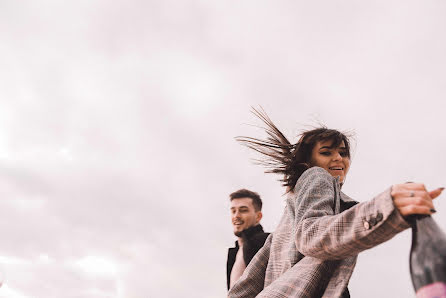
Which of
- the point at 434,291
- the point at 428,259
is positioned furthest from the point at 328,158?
the point at 434,291

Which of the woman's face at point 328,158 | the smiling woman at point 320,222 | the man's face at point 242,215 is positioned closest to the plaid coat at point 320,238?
the smiling woman at point 320,222

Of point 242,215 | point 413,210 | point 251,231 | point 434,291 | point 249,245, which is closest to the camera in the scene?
point 434,291

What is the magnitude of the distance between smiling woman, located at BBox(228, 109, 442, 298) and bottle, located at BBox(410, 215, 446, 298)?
77 mm

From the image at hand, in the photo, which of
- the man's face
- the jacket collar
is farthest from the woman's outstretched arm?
the man's face

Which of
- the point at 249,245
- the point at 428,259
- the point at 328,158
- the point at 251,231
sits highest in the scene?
the point at 251,231

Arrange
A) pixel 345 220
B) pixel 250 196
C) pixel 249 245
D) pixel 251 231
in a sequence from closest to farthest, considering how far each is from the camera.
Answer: pixel 345 220, pixel 249 245, pixel 251 231, pixel 250 196

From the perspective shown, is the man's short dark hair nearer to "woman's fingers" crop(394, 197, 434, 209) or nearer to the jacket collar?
the jacket collar

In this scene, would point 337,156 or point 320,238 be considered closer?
point 320,238

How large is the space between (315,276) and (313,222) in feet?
1.07

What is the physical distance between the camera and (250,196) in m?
7.60

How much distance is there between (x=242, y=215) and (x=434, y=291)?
613cm

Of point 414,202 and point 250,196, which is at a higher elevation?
point 250,196

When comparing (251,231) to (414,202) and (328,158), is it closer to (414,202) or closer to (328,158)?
(328,158)

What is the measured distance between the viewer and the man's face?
23.5 ft
